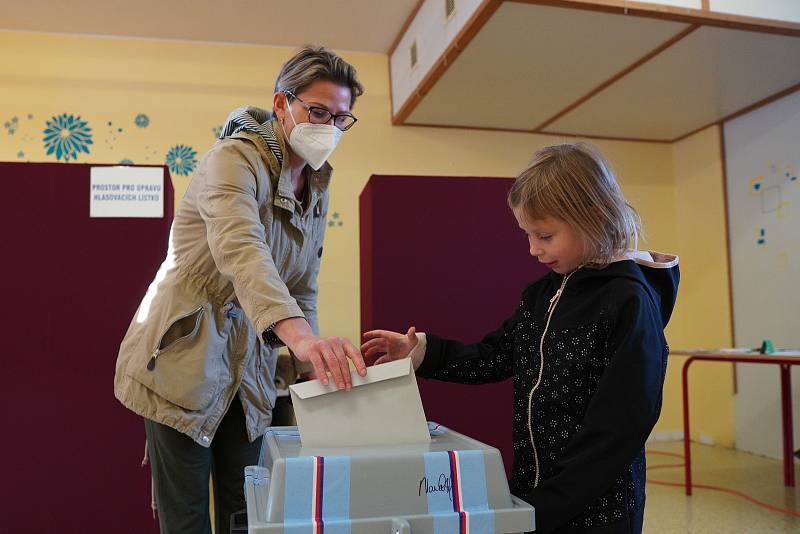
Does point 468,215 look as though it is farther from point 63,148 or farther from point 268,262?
point 63,148

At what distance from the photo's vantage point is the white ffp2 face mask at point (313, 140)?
4.59 ft

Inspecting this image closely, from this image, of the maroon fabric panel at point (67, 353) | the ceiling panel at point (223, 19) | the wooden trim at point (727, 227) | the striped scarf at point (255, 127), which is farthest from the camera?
the wooden trim at point (727, 227)

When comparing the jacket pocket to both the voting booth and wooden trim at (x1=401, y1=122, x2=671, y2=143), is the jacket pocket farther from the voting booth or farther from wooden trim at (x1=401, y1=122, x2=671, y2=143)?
wooden trim at (x1=401, y1=122, x2=671, y2=143)

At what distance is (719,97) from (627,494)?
349 centimetres

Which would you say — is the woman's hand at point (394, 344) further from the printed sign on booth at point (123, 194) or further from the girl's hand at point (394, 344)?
the printed sign on booth at point (123, 194)

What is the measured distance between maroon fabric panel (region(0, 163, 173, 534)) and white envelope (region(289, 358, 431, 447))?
1.63 meters

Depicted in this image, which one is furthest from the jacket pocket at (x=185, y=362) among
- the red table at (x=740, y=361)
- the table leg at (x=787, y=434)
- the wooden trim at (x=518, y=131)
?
the wooden trim at (x=518, y=131)

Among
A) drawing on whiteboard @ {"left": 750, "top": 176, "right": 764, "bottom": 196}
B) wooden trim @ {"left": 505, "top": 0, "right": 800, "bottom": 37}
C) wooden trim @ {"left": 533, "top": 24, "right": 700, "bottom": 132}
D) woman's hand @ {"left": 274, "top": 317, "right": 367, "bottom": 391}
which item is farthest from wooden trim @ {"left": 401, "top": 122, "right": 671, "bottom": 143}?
woman's hand @ {"left": 274, "top": 317, "right": 367, "bottom": 391}

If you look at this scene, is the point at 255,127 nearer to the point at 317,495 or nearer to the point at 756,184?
the point at 317,495

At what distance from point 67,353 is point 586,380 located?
192 cm

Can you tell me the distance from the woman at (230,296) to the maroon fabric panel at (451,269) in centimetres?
50

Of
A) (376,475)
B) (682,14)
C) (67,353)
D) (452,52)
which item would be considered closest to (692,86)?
(682,14)

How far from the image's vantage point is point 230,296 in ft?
4.34

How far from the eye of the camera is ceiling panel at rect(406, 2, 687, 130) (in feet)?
9.37
